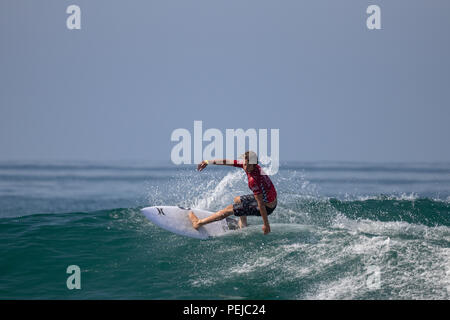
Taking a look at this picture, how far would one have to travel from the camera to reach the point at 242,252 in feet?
29.7

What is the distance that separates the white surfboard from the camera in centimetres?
1036

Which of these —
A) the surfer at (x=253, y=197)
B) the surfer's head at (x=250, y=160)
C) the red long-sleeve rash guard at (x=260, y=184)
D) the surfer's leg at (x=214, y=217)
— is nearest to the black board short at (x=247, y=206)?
the surfer at (x=253, y=197)

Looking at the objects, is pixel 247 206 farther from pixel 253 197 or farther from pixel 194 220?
pixel 194 220

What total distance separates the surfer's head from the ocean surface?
145 centimetres

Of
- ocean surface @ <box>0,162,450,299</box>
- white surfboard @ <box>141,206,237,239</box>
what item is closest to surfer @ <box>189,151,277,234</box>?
white surfboard @ <box>141,206,237,239</box>

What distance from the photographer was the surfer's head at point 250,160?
950cm

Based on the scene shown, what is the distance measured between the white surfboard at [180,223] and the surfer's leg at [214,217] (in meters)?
0.13

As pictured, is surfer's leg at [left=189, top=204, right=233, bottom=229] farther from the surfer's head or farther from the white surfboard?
the surfer's head

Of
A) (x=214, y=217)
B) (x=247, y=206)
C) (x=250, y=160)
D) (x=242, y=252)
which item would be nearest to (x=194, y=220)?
(x=214, y=217)

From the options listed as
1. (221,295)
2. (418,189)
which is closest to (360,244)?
(221,295)
